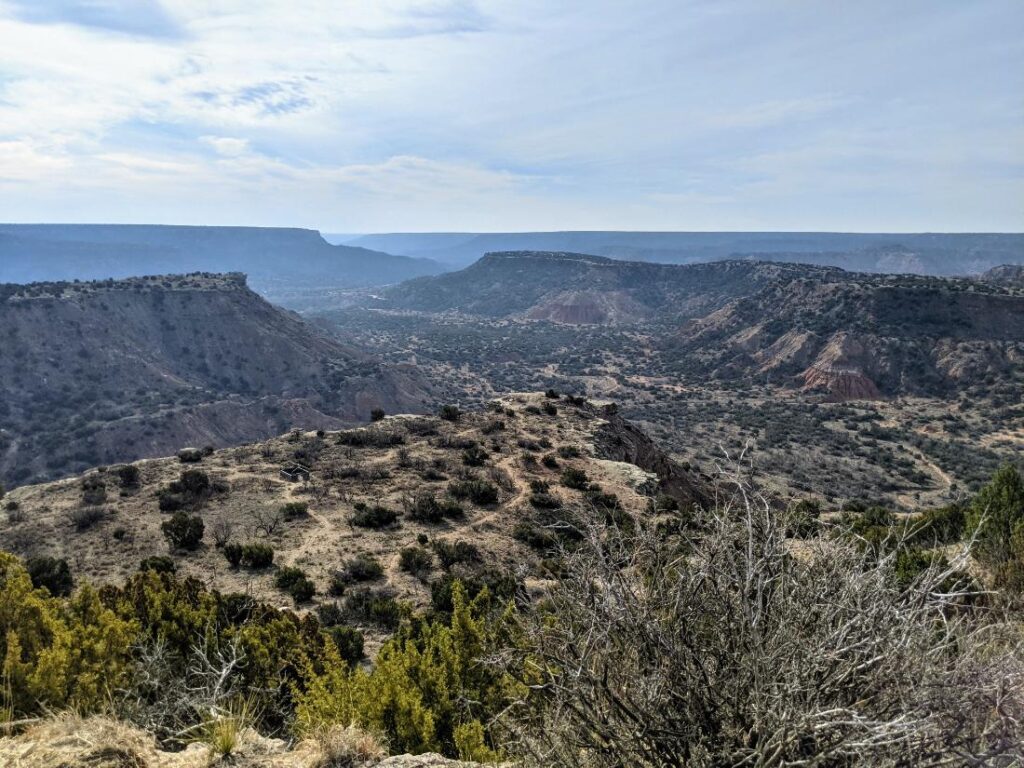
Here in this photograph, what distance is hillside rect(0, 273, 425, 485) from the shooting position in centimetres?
5325

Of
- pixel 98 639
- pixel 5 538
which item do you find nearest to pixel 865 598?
pixel 98 639

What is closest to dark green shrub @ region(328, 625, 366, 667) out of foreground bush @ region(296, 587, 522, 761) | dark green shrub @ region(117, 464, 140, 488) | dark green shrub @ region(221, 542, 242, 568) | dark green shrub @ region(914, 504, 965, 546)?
foreground bush @ region(296, 587, 522, 761)

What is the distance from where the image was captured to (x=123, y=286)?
81.9 meters

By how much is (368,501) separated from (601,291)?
15127 centimetres

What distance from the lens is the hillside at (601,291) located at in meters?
153

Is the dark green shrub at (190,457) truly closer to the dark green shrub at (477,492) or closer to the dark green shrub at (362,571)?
the dark green shrub at (477,492)

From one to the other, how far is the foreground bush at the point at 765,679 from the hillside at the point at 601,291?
142 meters

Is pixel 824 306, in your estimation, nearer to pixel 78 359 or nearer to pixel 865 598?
pixel 865 598

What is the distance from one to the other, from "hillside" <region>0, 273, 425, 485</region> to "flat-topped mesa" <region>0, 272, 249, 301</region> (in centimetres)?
20

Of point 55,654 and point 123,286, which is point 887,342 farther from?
point 123,286

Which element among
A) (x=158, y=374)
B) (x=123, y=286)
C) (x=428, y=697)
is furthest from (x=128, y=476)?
(x=123, y=286)

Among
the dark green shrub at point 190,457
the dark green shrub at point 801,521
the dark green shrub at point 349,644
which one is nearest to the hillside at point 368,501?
the dark green shrub at point 190,457

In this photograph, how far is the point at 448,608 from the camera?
14.6 metres

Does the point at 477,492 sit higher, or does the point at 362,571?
the point at 477,492
